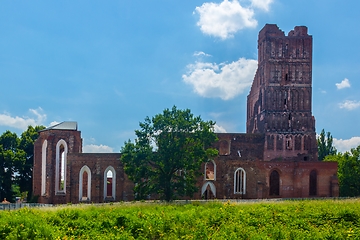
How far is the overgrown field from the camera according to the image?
16.7 meters

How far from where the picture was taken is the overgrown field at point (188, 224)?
54.7 ft

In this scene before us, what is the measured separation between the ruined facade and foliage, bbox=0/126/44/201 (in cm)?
357

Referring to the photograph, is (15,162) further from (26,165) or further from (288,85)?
(288,85)

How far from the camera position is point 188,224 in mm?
18656

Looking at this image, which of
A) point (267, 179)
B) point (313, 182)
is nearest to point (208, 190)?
point (267, 179)

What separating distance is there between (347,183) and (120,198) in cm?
2304

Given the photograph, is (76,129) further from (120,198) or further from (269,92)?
(269,92)

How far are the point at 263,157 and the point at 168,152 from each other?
21595 millimetres

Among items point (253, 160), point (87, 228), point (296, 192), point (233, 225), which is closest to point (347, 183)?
point (296, 192)

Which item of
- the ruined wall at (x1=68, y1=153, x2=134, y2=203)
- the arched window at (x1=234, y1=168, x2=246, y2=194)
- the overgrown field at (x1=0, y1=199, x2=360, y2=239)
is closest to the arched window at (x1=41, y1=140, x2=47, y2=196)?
the ruined wall at (x1=68, y1=153, x2=134, y2=203)

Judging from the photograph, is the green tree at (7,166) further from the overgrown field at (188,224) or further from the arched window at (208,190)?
the overgrown field at (188,224)

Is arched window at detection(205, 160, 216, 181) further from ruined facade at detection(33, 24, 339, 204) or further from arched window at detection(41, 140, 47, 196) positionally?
arched window at detection(41, 140, 47, 196)

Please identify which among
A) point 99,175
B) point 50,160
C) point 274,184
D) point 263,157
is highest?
point 263,157

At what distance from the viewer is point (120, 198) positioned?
3903 centimetres
